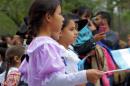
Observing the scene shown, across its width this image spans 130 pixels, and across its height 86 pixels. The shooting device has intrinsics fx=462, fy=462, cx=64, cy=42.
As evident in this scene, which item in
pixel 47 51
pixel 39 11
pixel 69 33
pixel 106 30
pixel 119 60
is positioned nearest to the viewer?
pixel 47 51

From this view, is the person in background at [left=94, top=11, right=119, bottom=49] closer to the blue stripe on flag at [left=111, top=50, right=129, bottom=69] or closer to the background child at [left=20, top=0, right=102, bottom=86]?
the blue stripe on flag at [left=111, top=50, right=129, bottom=69]

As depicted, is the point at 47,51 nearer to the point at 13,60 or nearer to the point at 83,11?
the point at 13,60

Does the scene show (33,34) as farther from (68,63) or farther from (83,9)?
(83,9)

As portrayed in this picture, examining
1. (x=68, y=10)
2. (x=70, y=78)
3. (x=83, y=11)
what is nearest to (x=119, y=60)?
(x=83, y=11)

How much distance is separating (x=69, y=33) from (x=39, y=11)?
124 cm

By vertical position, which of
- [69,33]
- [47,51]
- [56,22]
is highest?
[69,33]

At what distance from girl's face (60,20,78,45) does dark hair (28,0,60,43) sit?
115 cm

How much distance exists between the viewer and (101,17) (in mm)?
6207

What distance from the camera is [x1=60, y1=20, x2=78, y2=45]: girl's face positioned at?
4199 mm

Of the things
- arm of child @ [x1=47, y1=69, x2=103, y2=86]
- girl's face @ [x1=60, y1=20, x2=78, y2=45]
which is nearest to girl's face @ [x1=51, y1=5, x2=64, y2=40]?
arm of child @ [x1=47, y1=69, x2=103, y2=86]

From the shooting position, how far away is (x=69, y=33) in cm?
424

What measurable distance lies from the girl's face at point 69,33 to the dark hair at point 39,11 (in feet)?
3.77

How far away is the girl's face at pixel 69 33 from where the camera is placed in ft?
13.8

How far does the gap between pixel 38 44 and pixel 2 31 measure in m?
16.2
